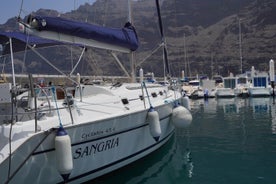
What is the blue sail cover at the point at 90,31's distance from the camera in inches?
302

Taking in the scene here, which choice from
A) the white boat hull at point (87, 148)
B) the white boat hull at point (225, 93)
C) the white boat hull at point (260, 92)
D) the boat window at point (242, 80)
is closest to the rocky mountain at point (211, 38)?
the boat window at point (242, 80)

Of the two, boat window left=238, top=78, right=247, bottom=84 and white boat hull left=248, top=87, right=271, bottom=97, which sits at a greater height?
boat window left=238, top=78, right=247, bottom=84

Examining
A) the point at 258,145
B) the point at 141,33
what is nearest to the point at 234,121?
the point at 258,145

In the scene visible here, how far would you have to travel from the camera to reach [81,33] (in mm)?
8453

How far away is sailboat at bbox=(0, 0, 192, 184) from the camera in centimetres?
588

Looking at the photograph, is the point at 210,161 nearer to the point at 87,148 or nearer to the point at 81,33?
the point at 87,148

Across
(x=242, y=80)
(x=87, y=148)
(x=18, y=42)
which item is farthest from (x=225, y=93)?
(x=87, y=148)

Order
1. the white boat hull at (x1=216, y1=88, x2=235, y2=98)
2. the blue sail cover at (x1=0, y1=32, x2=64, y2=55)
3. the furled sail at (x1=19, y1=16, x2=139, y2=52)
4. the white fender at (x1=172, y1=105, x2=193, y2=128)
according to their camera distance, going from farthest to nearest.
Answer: the white boat hull at (x1=216, y1=88, x2=235, y2=98) < the white fender at (x1=172, y1=105, x2=193, y2=128) < the blue sail cover at (x1=0, y1=32, x2=64, y2=55) < the furled sail at (x1=19, y1=16, x2=139, y2=52)

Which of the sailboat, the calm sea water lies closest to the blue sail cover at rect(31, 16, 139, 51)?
the sailboat

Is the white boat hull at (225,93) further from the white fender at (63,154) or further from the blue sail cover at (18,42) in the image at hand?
the white fender at (63,154)

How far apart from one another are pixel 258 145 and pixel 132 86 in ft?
14.9

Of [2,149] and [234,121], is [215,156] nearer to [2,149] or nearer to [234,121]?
[2,149]

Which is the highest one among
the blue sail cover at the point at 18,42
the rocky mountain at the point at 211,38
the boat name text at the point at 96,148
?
the rocky mountain at the point at 211,38

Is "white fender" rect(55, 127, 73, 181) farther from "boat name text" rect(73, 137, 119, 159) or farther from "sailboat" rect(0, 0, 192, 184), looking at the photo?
"boat name text" rect(73, 137, 119, 159)
